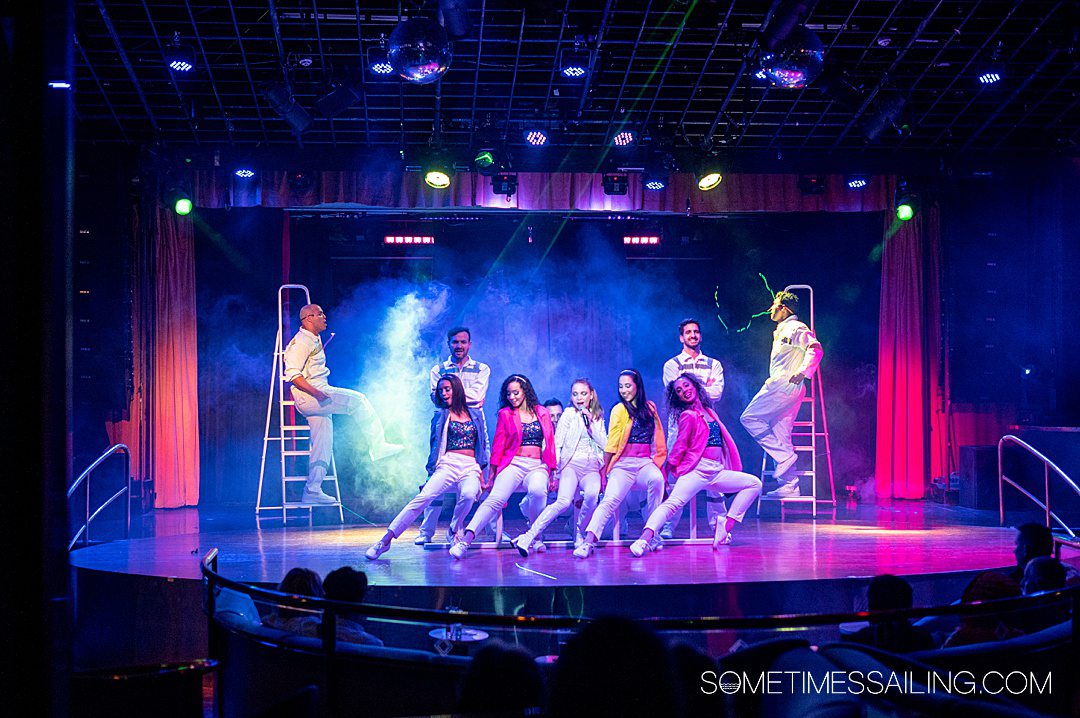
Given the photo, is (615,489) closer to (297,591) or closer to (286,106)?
(297,591)

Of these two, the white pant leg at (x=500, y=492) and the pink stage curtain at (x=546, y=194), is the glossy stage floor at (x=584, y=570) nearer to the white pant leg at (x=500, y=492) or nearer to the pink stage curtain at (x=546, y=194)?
the white pant leg at (x=500, y=492)

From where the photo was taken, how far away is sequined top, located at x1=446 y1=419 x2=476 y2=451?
24.3 ft

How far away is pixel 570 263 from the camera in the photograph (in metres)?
11.6

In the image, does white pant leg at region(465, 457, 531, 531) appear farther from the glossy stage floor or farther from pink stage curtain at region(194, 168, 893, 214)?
pink stage curtain at region(194, 168, 893, 214)

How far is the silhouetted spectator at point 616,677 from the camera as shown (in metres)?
1.84

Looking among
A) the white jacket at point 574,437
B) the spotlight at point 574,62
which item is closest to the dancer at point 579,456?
the white jacket at point 574,437

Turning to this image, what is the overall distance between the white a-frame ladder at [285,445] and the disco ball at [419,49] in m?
3.29

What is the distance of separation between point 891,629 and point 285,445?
8655 millimetres

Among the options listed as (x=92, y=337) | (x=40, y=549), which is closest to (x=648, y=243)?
(x=92, y=337)

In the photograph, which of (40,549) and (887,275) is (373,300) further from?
(40,549)

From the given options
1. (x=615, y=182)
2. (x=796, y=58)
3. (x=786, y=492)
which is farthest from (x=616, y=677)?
(x=615, y=182)

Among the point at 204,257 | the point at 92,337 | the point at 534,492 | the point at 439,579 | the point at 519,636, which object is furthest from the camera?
the point at 204,257

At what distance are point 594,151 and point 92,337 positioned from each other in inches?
219

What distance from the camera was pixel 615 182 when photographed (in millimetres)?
10328
